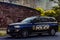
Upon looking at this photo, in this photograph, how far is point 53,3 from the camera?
45469 mm

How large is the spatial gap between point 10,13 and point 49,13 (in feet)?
25.7

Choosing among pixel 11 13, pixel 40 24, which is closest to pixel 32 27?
pixel 40 24

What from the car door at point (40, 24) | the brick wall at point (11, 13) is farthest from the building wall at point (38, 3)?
the car door at point (40, 24)

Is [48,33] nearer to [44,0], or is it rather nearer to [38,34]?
[38,34]

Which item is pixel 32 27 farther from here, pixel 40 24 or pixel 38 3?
pixel 38 3

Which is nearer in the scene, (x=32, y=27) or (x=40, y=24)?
(x=32, y=27)

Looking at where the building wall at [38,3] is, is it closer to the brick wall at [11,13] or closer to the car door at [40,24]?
the brick wall at [11,13]

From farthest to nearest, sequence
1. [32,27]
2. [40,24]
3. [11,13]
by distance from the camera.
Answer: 1. [11,13]
2. [40,24]
3. [32,27]

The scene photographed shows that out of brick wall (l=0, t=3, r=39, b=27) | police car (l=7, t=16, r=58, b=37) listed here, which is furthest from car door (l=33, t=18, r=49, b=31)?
brick wall (l=0, t=3, r=39, b=27)

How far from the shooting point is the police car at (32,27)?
2169 cm

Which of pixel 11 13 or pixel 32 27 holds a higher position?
pixel 11 13

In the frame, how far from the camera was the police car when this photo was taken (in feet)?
71.2

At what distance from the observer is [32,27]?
22328 millimetres

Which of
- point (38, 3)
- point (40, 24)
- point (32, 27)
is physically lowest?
point (32, 27)
